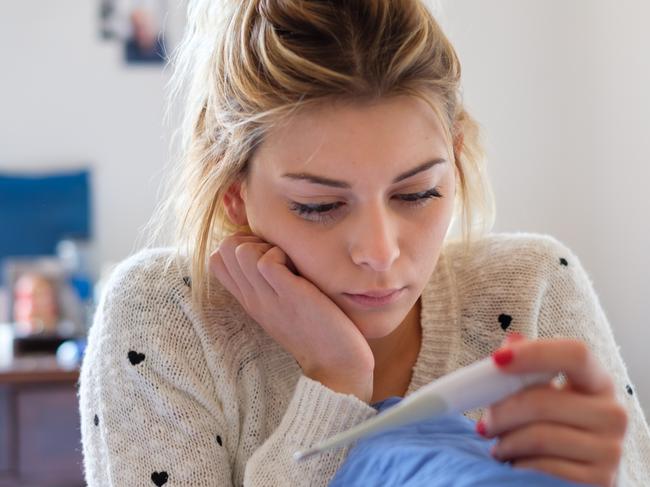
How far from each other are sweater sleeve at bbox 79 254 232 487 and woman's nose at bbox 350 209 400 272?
0.85 feet

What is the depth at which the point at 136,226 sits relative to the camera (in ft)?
12.8

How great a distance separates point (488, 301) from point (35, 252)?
3.01 meters

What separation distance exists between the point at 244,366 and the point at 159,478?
166mm

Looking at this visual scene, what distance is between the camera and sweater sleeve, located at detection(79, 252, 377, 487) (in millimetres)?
933

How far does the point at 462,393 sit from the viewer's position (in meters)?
0.63

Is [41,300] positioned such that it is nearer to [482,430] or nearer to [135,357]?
[135,357]

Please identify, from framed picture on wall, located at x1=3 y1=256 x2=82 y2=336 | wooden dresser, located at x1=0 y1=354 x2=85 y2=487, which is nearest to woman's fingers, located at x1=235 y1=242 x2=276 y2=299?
wooden dresser, located at x1=0 y1=354 x2=85 y2=487

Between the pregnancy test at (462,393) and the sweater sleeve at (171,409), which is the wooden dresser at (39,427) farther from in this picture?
the pregnancy test at (462,393)

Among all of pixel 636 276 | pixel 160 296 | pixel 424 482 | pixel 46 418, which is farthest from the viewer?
pixel 636 276

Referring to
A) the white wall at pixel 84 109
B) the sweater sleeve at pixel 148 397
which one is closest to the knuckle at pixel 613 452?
the sweater sleeve at pixel 148 397

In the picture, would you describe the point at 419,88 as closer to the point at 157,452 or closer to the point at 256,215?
the point at 256,215

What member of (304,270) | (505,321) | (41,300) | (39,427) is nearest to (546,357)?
(304,270)

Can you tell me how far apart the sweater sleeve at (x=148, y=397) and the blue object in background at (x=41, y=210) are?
286 centimetres

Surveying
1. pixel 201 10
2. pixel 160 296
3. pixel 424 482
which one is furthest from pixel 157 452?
pixel 201 10
